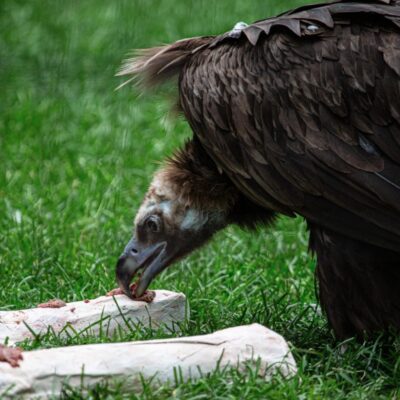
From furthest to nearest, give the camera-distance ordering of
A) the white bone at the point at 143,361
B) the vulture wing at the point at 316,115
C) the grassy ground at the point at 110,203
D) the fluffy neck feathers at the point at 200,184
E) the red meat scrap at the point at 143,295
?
the fluffy neck feathers at the point at 200,184 → the red meat scrap at the point at 143,295 → the vulture wing at the point at 316,115 → the grassy ground at the point at 110,203 → the white bone at the point at 143,361

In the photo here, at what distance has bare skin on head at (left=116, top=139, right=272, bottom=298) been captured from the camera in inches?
220

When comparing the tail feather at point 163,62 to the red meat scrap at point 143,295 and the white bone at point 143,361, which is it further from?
the white bone at point 143,361

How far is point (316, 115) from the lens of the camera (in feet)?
16.7

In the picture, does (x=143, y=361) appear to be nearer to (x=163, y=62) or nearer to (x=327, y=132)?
(x=327, y=132)

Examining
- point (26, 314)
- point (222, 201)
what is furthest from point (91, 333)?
point (222, 201)

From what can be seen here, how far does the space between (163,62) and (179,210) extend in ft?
2.28

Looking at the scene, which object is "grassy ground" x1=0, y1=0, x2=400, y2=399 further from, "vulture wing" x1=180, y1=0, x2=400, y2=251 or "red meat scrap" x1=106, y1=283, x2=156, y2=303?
"vulture wing" x1=180, y1=0, x2=400, y2=251

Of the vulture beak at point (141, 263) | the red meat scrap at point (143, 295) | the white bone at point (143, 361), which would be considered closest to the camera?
the white bone at point (143, 361)

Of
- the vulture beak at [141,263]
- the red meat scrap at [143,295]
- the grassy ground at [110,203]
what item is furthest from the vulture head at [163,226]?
the grassy ground at [110,203]

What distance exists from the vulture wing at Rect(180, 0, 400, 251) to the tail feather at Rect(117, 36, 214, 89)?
0.28 m

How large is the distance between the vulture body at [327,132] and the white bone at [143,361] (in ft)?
2.35

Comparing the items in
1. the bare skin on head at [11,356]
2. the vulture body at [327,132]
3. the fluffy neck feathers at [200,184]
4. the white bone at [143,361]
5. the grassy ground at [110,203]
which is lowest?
the grassy ground at [110,203]

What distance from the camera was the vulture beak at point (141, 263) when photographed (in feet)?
17.9

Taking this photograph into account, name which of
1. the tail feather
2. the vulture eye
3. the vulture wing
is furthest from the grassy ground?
the vulture wing
